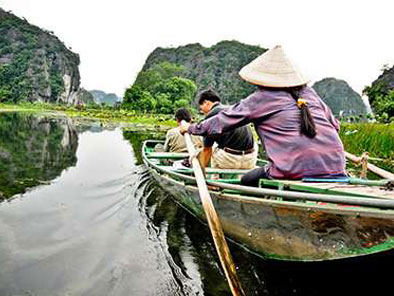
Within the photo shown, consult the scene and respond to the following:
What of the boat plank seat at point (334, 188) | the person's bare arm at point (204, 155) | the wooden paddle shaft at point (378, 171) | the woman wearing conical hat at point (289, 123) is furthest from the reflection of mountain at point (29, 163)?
the wooden paddle shaft at point (378, 171)

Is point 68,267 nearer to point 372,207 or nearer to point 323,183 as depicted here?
point 323,183

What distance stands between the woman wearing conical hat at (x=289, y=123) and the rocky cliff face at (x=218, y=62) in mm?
67724

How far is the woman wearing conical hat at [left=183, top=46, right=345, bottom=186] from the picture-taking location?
240cm

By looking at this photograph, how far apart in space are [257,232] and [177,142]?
344 centimetres

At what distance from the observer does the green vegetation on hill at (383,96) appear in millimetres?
19042

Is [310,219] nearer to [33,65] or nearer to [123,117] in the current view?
[123,117]

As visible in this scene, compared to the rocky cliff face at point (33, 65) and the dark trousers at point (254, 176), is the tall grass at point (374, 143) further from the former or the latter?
the rocky cliff face at point (33, 65)

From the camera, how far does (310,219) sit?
85.8 inches

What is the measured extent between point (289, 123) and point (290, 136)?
91 millimetres

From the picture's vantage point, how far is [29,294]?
244 centimetres

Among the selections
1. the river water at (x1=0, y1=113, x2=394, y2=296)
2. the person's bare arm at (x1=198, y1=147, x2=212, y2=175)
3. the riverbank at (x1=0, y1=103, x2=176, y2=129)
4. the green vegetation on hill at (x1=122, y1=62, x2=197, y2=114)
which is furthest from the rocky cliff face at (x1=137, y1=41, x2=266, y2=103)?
the person's bare arm at (x1=198, y1=147, x2=212, y2=175)

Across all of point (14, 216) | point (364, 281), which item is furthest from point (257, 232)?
point (14, 216)

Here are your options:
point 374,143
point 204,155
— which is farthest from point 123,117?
point 204,155

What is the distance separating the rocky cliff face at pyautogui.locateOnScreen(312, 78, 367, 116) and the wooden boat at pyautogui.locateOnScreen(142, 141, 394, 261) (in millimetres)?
74240
